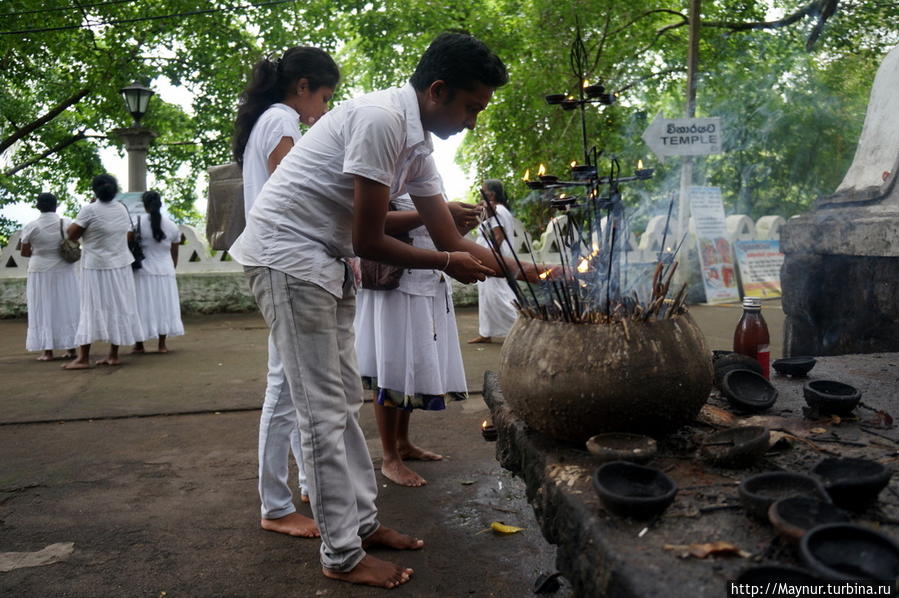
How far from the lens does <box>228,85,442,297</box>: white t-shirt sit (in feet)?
8.04

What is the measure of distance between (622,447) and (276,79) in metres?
2.38

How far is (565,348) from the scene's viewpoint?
2277 mm

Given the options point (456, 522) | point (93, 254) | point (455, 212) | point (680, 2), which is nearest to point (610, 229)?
point (455, 212)

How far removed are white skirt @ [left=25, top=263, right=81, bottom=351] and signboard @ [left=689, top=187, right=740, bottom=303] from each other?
963cm

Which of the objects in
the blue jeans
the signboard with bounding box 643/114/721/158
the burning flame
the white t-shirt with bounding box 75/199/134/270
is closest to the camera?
the blue jeans

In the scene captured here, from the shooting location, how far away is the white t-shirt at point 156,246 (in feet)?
26.5

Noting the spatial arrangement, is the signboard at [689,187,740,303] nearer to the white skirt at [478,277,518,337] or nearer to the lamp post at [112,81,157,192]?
the white skirt at [478,277,518,337]

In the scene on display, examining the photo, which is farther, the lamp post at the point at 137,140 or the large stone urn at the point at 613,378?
the lamp post at the point at 137,140

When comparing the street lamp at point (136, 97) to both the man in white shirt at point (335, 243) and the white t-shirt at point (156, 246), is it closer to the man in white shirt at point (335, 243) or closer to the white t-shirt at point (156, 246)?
the white t-shirt at point (156, 246)

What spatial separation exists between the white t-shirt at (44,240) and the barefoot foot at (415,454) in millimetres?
6107

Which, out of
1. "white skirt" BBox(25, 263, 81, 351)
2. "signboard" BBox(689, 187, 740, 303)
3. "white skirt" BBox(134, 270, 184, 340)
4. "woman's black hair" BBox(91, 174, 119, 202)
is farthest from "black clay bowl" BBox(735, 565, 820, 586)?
"signboard" BBox(689, 187, 740, 303)

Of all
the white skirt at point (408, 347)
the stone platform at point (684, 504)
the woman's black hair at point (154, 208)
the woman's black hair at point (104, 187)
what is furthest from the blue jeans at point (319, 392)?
the woman's black hair at point (154, 208)

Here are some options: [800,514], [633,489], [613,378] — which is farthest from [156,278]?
[800,514]

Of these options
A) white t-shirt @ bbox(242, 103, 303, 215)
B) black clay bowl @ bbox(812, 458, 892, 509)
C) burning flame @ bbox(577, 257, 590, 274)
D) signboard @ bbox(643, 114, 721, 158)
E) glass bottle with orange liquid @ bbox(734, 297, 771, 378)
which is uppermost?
signboard @ bbox(643, 114, 721, 158)
